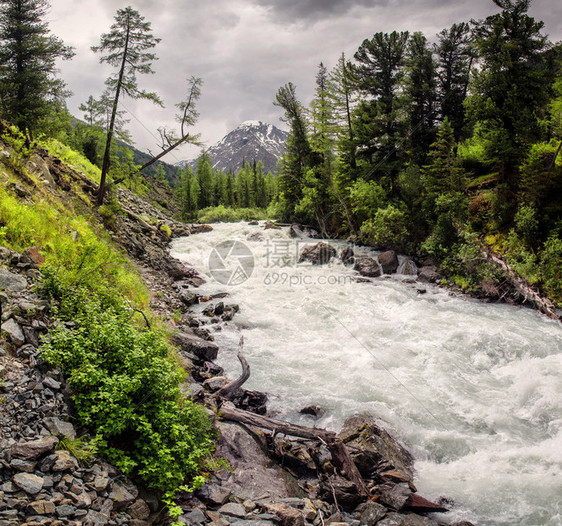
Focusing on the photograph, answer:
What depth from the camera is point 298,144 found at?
36.6 metres

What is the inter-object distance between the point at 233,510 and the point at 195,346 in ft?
18.8

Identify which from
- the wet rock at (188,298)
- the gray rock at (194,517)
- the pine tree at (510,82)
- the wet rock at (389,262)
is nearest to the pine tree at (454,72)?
the pine tree at (510,82)

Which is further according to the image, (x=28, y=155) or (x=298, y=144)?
(x=298, y=144)

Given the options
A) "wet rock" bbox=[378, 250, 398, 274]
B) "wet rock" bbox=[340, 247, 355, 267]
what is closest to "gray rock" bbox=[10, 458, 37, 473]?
"wet rock" bbox=[378, 250, 398, 274]

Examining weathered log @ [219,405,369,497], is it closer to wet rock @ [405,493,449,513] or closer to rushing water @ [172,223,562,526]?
wet rock @ [405,493,449,513]

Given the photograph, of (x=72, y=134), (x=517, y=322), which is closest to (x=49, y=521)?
(x=517, y=322)

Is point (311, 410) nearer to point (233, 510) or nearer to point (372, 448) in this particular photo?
point (372, 448)

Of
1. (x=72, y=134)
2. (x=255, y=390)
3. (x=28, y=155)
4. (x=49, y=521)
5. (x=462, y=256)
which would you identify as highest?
(x=72, y=134)

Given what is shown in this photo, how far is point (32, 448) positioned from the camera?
3484 mm

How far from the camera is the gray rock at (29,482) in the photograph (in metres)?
3.17

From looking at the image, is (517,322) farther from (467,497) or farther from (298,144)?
(298,144)

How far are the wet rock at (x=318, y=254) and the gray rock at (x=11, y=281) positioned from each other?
1960cm

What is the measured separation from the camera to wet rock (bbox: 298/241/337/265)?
78.4 feet

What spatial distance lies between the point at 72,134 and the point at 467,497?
5344 centimetres
